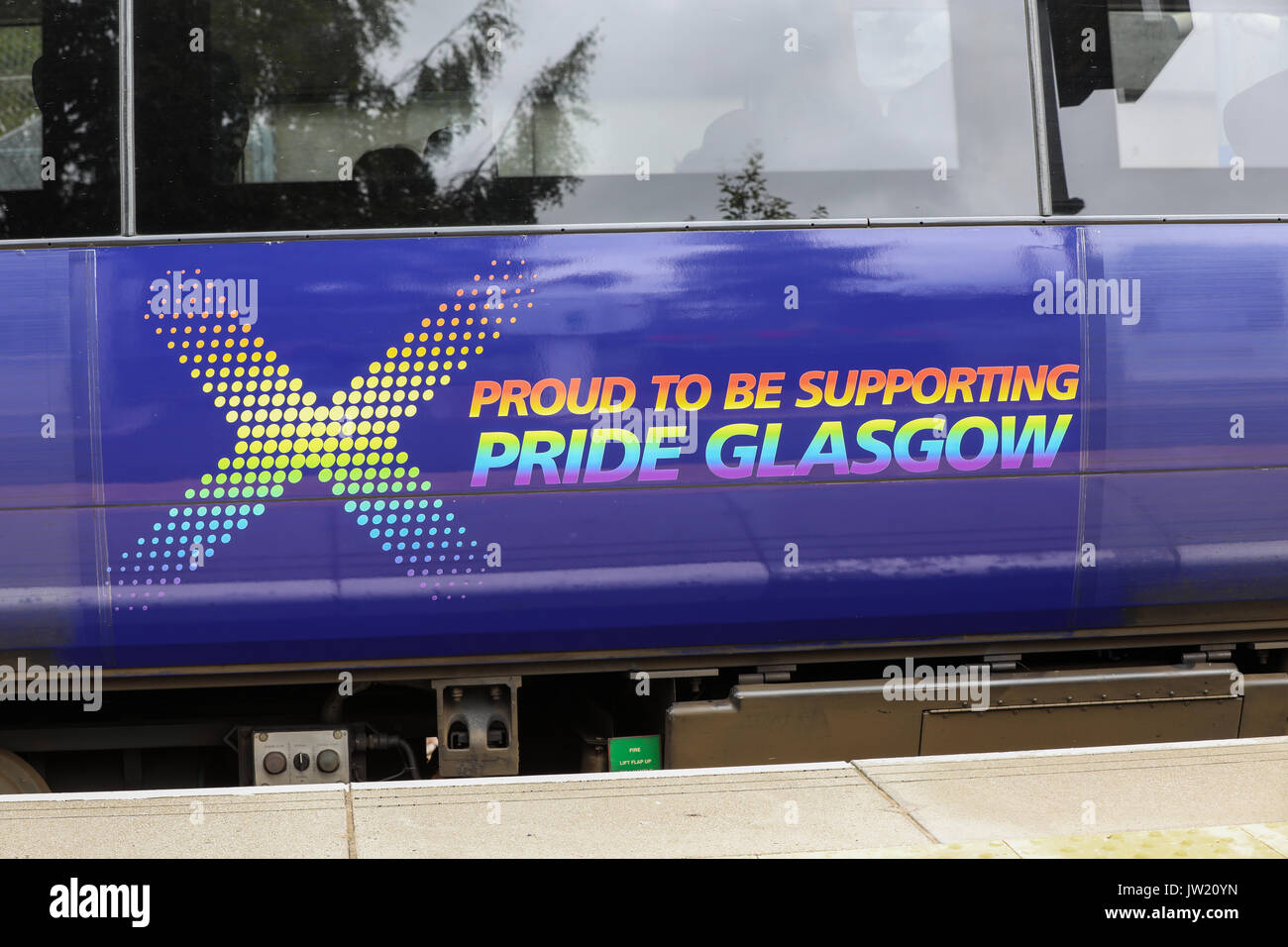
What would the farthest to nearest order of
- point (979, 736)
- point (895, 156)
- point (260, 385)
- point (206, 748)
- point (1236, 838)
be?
1. point (206, 748)
2. point (979, 736)
3. point (895, 156)
4. point (260, 385)
5. point (1236, 838)

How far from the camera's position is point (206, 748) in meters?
4.55

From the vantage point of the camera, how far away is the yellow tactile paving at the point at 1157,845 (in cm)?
315

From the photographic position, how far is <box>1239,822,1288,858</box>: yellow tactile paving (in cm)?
321

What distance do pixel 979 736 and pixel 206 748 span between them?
283cm

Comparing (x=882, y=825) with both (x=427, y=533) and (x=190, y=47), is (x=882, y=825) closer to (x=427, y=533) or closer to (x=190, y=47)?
(x=427, y=533)

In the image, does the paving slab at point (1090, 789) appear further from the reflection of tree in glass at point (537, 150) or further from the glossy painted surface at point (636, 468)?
the reflection of tree in glass at point (537, 150)

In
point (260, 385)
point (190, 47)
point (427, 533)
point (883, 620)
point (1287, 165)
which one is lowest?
point (883, 620)

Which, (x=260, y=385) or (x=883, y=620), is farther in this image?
(x=883, y=620)

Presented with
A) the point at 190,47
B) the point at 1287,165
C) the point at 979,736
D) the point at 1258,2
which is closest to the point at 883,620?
the point at 979,736

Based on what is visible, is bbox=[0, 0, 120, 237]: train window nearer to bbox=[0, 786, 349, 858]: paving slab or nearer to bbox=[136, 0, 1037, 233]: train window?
bbox=[136, 0, 1037, 233]: train window

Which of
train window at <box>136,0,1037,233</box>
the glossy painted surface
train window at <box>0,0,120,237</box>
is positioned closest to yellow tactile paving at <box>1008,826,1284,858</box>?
the glossy painted surface

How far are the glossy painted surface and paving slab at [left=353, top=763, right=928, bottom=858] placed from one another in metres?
0.46

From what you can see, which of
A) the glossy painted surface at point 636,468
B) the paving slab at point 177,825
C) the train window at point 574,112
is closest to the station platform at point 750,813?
the paving slab at point 177,825

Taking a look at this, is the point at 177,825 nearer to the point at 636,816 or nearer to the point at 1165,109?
the point at 636,816
